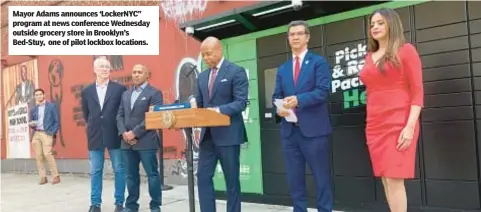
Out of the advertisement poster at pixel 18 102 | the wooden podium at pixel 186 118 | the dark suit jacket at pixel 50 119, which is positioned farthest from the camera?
the advertisement poster at pixel 18 102

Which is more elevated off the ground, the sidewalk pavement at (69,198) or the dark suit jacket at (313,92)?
the dark suit jacket at (313,92)

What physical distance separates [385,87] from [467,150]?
136 cm

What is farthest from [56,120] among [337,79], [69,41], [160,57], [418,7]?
[418,7]

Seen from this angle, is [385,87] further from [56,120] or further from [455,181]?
[56,120]

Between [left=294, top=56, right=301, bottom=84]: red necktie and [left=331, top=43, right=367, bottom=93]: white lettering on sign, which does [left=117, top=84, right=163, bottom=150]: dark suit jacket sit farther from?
[left=331, top=43, right=367, bottom=93]: white lettering on sign

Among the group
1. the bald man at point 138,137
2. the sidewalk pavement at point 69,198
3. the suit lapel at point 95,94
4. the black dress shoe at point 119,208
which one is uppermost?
the suit lapel at point 95,94

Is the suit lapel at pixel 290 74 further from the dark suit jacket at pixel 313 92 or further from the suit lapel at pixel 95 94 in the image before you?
the suit lapel at pixel 95 94

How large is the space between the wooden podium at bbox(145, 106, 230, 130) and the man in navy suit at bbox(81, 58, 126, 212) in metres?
2.09

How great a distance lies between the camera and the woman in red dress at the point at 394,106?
323cm

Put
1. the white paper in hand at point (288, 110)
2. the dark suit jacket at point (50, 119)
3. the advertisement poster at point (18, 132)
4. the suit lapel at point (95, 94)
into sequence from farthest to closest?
1. the advertisement poster at point (18, 132)
2. the dark suit jacket at point (50, 119)
3. the suit lapel at point (95, 94)
4. the white paper in hand at point (288, 110)

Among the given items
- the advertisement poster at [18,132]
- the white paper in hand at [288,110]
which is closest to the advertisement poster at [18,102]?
the advertisement poster at [18,132]

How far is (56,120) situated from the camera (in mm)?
9289

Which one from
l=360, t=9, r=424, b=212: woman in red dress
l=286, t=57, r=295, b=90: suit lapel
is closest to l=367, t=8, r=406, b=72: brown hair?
l=360, t=9, r=424, b=212: woman in red dress

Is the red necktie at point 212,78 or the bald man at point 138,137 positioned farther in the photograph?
the bald man at point 138,137
